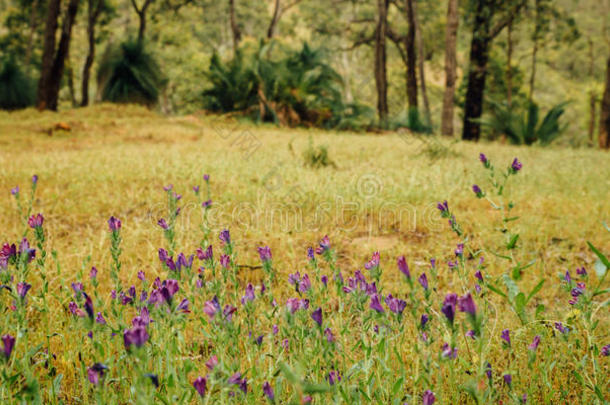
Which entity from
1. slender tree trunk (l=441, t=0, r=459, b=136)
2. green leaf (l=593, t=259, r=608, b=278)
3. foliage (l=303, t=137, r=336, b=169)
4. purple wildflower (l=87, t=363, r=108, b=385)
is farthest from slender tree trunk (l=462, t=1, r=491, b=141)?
purple wildflower (l=87, t=363, r=108, b=385)

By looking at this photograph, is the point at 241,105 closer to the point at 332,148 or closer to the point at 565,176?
the point at 332,148

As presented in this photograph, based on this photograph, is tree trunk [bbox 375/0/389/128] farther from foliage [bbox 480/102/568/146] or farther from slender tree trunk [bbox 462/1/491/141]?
foliage [bbox 480/102/568/146]

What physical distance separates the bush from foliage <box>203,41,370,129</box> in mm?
6616

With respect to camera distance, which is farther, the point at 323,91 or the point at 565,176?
the point at 323,91

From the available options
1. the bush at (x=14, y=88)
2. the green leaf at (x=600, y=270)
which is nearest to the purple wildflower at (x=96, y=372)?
the green leaf at (x=600, y=270)

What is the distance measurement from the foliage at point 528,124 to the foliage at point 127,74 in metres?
9.68

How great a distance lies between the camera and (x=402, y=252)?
277cm

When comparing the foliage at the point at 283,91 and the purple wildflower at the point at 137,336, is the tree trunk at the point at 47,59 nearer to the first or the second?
the foliage at the point at 283,91

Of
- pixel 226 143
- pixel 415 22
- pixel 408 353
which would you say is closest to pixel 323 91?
pixel 415 22

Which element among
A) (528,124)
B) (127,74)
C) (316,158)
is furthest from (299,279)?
(127,74)

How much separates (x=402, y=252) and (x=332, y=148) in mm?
4631

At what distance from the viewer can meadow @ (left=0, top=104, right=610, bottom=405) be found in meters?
1.10

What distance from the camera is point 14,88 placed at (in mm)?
14977

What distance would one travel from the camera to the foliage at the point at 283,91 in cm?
1220
